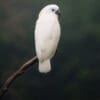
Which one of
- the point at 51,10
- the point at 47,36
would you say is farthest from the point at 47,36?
the point at 51,10

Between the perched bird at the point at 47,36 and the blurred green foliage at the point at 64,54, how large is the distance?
0.11 metres

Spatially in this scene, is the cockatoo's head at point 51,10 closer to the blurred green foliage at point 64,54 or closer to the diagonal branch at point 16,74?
the blurred green foliage at point 64,54

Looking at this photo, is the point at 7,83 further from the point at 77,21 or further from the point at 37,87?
the point at 77,21

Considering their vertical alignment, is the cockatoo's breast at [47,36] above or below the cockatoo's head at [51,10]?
below

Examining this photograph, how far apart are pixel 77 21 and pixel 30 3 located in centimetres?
34

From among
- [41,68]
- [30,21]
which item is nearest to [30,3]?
[30,21]

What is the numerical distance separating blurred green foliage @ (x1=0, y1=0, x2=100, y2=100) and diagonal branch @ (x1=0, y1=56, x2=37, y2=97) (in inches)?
2.2

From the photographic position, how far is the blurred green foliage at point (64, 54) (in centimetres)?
484

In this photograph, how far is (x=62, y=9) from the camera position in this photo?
4832 millimetres

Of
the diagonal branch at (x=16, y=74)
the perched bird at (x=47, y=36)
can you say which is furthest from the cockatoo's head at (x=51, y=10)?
the diagonal branch at (x=16, y=74)

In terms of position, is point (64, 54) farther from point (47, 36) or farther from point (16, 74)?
point (16, 74)

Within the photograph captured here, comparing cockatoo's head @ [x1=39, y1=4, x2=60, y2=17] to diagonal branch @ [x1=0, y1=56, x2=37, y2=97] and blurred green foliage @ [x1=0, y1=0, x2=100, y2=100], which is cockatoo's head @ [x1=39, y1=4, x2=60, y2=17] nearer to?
blurred green foliage @ [x1=0, y1=0, x2=100, y2=100]

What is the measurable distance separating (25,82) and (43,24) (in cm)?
43

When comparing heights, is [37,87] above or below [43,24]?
below
